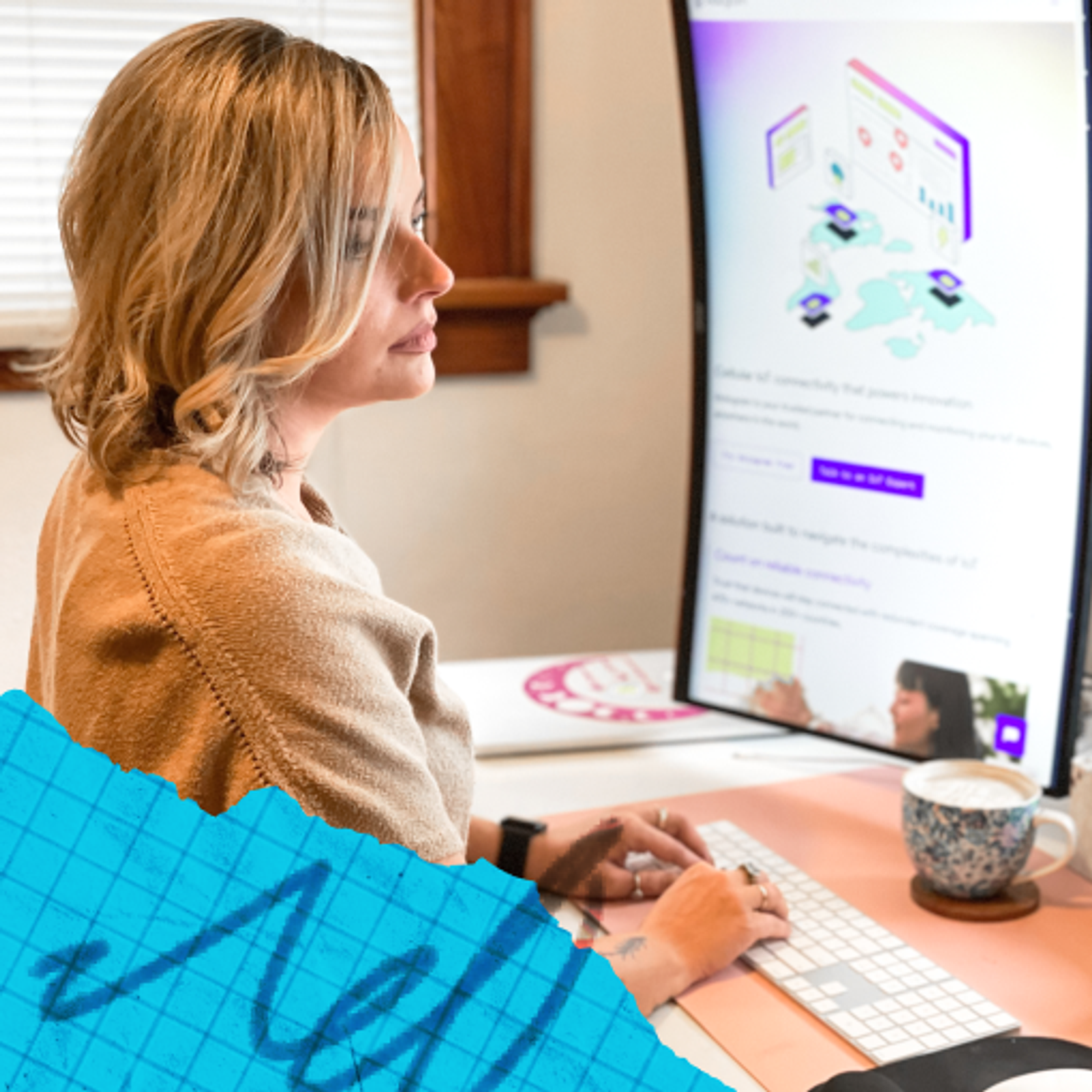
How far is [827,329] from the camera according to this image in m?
1.09

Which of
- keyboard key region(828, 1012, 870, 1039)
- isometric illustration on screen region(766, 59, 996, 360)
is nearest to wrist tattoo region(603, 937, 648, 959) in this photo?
keyboard key region(828, 1012, 870, 1039)

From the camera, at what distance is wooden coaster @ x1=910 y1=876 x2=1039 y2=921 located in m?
0.88

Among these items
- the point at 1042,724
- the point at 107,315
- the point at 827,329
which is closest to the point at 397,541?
the point at 827,329

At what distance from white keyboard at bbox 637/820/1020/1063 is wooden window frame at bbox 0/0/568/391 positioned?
39.9 inches

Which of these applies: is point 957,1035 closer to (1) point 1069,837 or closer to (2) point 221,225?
(1) point 1069,837

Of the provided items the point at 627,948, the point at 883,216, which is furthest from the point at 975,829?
the point at 883,216

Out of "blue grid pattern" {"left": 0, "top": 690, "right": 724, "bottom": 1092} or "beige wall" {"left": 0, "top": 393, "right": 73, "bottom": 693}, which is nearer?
"blue grid pattern" {"left": 0, "top": 690, "right": 724, "bottom": 1092}

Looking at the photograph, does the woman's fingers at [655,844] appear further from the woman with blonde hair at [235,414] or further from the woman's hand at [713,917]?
the woman with blonde hair at [235,414]

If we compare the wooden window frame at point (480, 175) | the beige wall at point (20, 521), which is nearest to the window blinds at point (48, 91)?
the wooden window frame at point (480, 175)

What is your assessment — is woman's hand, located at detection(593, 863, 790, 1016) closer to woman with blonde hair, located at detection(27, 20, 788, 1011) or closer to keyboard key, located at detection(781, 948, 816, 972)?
keyboard key, located at detection(781, 948, 816, 972)

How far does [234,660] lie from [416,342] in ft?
0.75

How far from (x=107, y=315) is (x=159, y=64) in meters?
0.13

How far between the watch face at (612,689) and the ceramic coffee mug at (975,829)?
1.18 ft

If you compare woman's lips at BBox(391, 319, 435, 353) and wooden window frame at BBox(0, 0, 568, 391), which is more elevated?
wooden window frame at BBox(0, 0, 568, 391)
